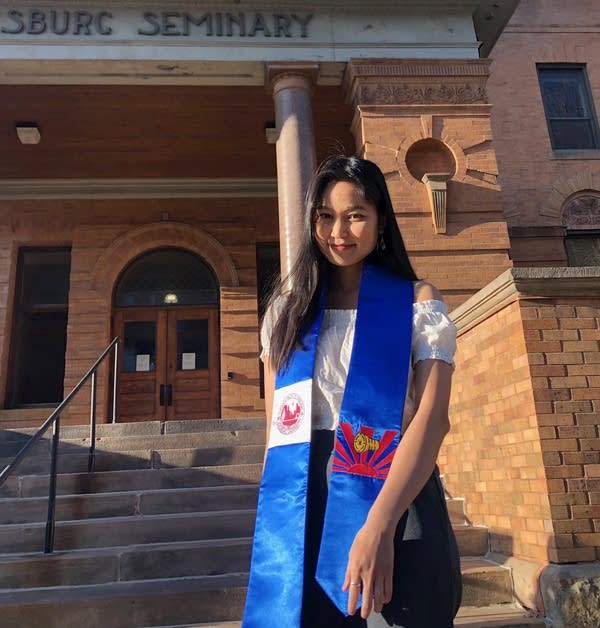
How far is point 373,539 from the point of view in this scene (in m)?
1.21

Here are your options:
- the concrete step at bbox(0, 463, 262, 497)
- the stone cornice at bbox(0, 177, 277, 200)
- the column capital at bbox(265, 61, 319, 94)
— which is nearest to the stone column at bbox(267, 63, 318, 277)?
the column capital at bbox(265, 61, 319, 94)

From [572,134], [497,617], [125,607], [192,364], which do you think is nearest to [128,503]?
[125,607]

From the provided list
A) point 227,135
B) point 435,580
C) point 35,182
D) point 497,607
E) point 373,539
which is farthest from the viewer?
point 35,182

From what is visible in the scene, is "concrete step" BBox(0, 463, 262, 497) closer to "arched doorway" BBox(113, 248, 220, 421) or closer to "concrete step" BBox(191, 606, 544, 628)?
"concrete step" BBox(191, 606, 544, 628)

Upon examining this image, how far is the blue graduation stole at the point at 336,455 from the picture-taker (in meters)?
1.32

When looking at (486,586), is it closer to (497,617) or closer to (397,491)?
(497,617)

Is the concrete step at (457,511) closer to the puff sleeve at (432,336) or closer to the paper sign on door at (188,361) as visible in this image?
the puff sleeve at (432,336)

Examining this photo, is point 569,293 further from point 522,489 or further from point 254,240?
point 254,240

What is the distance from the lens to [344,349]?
1554 millimetres

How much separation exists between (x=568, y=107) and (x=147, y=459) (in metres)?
11.0

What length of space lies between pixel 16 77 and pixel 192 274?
455cm

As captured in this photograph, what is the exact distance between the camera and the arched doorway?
1061 centimetres

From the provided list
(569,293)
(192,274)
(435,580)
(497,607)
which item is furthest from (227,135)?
(435,580)

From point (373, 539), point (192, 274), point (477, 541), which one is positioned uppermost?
point (192, 274)
